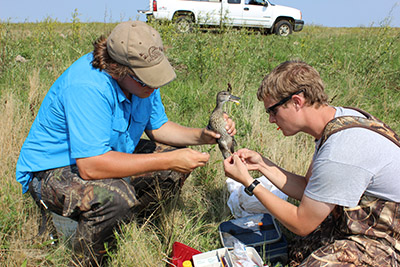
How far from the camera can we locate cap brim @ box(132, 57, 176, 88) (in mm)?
2609

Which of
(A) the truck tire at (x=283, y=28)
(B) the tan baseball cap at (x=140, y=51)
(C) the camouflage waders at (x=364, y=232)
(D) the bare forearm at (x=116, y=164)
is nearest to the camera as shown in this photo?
(C) the camouflage waders at (x=364, y=232)

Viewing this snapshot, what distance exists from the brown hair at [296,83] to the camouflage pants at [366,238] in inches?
32.9

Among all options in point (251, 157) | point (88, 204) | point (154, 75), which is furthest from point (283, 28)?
point (88, 204)

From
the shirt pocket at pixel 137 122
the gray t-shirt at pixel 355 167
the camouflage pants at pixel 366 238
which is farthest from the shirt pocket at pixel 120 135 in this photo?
the camouflage pants at pixel 366 238

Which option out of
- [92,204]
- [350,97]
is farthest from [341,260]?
[350,97]

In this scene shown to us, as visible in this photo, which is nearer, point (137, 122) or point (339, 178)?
point (339, 178)

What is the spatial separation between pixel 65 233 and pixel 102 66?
1610mm

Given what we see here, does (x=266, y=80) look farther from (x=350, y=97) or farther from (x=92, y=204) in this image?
(x=350, y=97)

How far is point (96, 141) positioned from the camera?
2594 millimetres

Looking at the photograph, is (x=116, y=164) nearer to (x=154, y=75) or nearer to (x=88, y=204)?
Answer: (x=88, y=204)

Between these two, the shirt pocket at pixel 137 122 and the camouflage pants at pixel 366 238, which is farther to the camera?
the shirt pocket at pixel 137 122

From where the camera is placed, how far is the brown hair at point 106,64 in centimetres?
266

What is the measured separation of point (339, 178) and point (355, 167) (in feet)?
0.41

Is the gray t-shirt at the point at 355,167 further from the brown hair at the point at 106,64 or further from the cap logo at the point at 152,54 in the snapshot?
the brown hair at the point at 106,64
